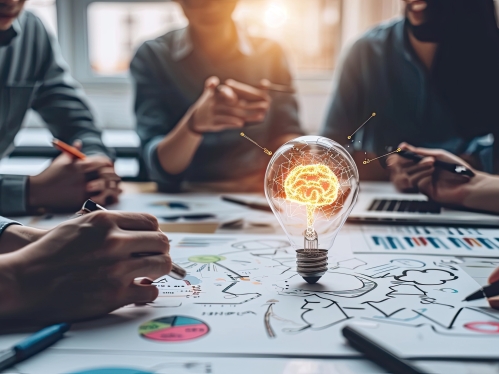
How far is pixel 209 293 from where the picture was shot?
0.59 metres

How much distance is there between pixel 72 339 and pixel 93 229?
108mm

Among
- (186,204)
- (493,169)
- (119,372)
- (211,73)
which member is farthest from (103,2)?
(119,372)

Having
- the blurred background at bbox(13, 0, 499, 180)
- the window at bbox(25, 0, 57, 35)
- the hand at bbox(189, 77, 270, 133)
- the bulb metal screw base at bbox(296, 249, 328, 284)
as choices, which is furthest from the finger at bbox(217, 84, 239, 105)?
the window at bbox(25, 0, 57, 35)

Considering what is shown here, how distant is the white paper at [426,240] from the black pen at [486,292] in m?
0.19

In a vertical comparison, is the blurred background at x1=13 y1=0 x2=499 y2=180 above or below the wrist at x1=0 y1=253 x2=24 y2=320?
above

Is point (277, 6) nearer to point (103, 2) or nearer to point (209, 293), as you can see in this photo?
point (103, 2)

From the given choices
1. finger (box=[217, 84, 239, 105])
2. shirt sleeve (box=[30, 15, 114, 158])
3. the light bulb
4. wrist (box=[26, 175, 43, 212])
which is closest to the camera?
the light bulb

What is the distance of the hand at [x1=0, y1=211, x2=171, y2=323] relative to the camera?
503 millimetres

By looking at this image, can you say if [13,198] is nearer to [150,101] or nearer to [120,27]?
[150,101]

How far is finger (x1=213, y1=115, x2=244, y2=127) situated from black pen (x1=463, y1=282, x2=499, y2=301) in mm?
743

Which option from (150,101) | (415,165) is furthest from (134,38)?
(415,165)

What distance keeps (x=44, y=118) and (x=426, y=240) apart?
1.02m

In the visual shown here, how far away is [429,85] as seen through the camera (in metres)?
1.32

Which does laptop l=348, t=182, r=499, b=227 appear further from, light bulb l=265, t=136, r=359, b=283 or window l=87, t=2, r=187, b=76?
window l=87, t=2, r=187, b=76
